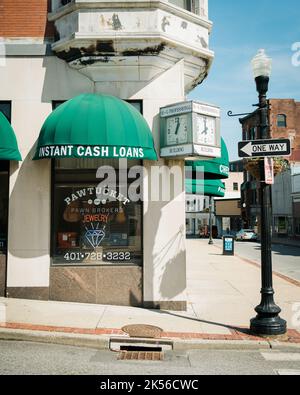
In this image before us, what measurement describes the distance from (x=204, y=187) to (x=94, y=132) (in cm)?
382

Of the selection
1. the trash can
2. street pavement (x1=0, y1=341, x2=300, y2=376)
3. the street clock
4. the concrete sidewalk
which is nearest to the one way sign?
the street clock

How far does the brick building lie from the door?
41960 millimetres

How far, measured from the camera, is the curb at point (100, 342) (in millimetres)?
7078

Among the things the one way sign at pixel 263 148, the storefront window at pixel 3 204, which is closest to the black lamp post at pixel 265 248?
the one way sign at pixel 263 148

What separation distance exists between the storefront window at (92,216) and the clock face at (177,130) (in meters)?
1.06

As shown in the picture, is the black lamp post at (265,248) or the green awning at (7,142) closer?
the black lamp post at (265,248)

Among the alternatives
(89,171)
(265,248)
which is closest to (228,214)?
(89,171)

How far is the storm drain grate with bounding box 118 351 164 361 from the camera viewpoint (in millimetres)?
6582

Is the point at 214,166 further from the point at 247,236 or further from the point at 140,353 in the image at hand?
the point at 247,236

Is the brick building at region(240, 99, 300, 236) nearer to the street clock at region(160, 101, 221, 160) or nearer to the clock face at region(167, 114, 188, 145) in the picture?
the street clock at region(160, 101, 221, 160)

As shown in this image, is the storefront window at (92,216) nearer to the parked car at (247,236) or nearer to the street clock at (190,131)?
the street clock at (190,131)

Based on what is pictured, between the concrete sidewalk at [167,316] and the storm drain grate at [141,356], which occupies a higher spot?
the concrete sidewalk at [167,316]

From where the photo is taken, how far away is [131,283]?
380 inches
